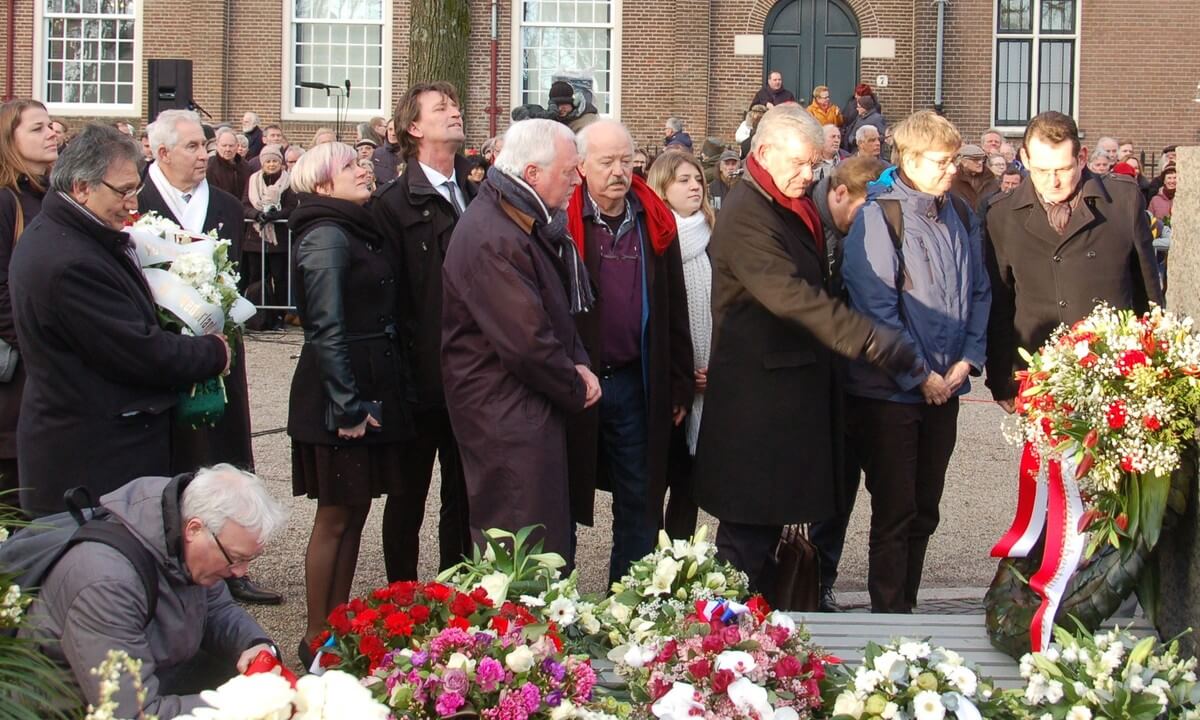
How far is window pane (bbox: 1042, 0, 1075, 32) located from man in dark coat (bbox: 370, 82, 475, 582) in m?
20.8

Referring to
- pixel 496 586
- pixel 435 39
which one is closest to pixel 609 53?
pixel 435 39

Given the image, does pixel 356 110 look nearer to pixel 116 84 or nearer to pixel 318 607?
pixel 116 84

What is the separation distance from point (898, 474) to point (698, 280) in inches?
48.9

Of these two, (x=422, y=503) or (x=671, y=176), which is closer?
(x=422, y=503)

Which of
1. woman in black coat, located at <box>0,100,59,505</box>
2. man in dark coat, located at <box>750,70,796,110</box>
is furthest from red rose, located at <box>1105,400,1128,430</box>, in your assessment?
man in dark coat, located at <box>750,70,796,110</box>

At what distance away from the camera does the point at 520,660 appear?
3.32 m

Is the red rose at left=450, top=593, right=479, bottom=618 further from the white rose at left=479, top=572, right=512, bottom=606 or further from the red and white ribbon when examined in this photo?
the red and white ribbon

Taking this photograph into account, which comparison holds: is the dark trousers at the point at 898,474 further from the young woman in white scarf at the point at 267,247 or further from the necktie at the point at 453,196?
the young woman in white scarf at the point at 267,247

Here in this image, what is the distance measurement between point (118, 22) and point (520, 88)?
700 centimetres

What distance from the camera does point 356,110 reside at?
25.1m

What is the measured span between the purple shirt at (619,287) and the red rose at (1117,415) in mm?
2188

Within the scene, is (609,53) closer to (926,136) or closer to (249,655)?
(926,136)

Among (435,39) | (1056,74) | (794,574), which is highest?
(1056,74)

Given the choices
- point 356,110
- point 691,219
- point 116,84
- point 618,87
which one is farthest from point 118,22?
point 691,219
